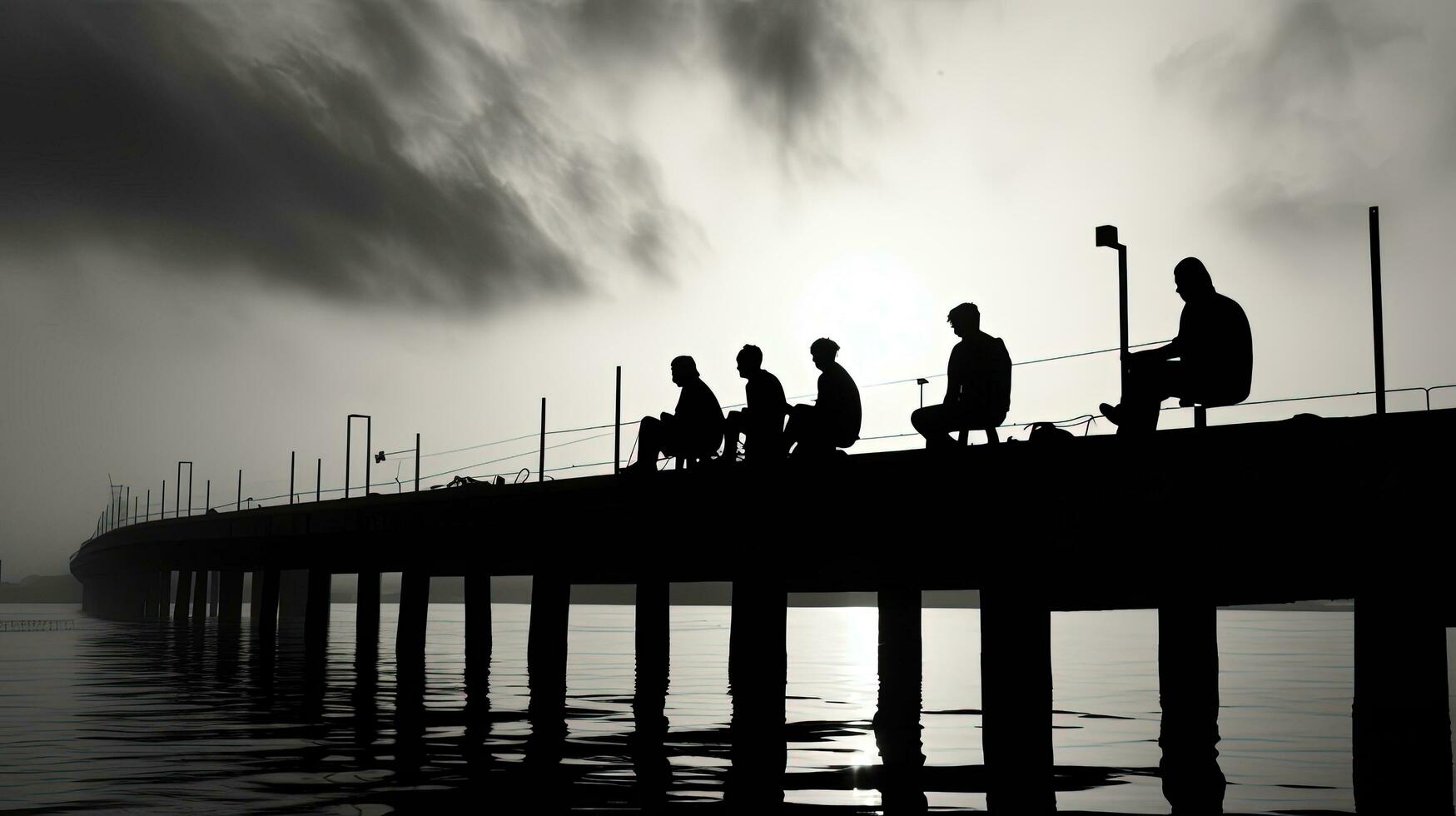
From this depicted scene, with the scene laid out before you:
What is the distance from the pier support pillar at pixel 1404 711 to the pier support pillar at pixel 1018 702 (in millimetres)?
3274

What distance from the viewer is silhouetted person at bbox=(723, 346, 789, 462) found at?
18219 millimetres

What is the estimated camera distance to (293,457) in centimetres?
9788

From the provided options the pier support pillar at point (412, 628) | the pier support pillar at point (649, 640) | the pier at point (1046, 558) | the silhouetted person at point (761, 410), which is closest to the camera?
the pier at point (1046, 558)

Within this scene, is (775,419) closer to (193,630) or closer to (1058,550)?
(1058,550)

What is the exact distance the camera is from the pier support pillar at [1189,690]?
17.2 m

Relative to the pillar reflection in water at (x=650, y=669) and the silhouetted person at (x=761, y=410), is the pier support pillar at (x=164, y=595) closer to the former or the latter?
the pillar reflection in water at (x=650, y=669)

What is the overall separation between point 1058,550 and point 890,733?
9.31 meters

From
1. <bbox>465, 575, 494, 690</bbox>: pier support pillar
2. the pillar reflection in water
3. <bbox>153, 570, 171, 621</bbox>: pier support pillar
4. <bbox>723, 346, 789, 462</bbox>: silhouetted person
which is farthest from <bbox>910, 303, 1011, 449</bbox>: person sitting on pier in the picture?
<bbox>153, 570, 171, 621</bbox>: pier support pillar

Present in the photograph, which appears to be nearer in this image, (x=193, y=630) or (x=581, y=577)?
(x=581, y=577)

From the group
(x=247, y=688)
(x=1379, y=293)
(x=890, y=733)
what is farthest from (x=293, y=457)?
(x=1379, y=293)

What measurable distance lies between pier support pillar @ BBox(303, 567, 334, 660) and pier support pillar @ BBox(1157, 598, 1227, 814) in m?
27.3

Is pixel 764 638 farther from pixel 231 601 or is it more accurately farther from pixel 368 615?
pixel 231 601

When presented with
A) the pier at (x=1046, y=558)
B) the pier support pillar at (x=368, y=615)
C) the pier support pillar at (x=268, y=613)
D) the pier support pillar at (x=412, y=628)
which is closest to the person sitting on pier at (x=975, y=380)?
the pier at (x=1046, y=558)

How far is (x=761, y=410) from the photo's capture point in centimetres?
1844
